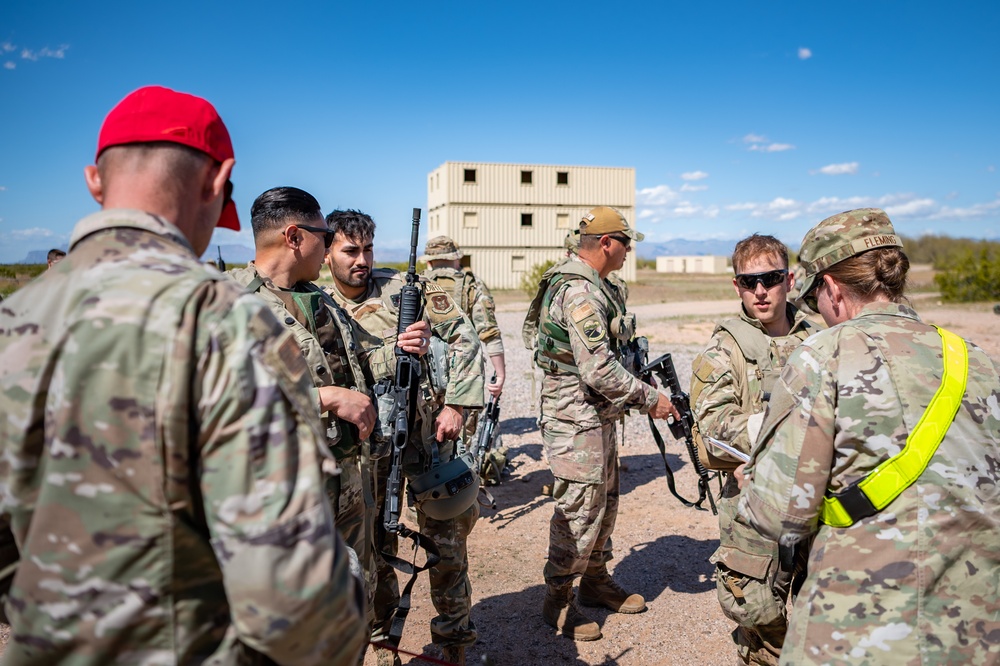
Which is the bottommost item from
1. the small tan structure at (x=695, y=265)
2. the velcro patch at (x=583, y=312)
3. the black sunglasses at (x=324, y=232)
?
the velcro patch at (x=583, y=312)

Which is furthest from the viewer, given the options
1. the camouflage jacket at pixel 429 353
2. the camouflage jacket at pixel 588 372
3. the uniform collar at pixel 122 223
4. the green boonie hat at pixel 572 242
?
the green boonie hat at pixel 572 242

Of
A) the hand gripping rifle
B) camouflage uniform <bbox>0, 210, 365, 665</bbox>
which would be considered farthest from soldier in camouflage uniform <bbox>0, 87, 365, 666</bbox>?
the hand gripping rifle

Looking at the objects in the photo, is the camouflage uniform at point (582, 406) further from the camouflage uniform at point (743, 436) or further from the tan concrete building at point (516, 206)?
the tan concrete building at point (516, 206)

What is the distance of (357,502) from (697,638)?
8.02 feet

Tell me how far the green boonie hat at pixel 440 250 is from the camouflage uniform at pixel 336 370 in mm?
4421

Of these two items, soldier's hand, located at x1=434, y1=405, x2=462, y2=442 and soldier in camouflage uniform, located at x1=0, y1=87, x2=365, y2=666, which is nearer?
soldier in camouflage uniform, located at x1=0, y1=87, x2=365, y2=666

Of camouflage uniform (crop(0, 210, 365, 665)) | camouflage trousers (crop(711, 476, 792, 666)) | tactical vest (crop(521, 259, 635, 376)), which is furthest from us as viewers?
tactical vest (crop(521, 259, 635, 376))

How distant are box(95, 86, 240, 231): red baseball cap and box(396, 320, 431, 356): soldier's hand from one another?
189cm

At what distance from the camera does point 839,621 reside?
1986mm

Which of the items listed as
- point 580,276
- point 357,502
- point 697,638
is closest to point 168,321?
point 357,502

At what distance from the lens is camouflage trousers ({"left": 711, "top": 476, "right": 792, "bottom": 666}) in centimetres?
311

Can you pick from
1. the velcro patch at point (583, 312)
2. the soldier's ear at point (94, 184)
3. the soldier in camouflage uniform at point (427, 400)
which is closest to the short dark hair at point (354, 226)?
the soldier in camouflage uniform at point (427, 400)

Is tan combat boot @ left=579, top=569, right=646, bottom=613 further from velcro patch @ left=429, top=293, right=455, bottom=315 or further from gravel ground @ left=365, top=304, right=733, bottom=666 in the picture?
velcro patch @ left=429, top=293, right=455, bottom=315

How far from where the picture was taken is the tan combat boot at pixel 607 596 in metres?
4.57
